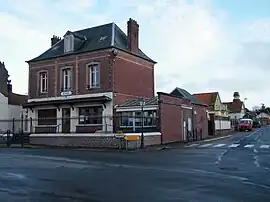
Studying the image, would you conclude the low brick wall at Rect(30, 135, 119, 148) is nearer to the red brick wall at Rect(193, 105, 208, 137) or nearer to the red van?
the red brick wall at Rect(193, 105, 208, 137)

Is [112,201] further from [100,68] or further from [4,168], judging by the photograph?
[100,68]

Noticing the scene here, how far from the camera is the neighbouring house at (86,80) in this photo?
35781 mm

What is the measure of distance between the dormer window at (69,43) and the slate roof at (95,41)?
32cm

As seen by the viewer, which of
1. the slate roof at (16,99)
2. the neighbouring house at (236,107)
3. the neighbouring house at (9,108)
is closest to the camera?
the neighbouring house at (9,108)

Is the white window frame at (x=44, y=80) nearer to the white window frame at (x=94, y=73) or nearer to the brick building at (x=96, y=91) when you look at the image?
the brick building at (x=96, y=91)

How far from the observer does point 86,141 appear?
30.0m

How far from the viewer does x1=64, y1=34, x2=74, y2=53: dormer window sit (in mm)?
39250

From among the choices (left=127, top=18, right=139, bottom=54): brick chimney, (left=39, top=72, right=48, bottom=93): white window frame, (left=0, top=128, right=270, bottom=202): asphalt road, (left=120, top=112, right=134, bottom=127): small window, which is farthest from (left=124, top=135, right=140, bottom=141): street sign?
(left=39, top=72, right=48, bottom=93): white window frame

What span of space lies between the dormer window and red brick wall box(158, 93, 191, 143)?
11.9 meters

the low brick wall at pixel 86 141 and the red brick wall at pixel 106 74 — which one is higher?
the red brick wall at pixel 106 74

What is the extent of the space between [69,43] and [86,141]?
1319 cm

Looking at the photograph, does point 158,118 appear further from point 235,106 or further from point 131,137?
point 235,106

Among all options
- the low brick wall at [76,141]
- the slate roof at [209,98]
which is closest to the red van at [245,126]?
the slate roof at [209,98]

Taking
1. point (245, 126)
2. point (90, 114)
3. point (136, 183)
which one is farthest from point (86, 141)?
point (245, 126)
